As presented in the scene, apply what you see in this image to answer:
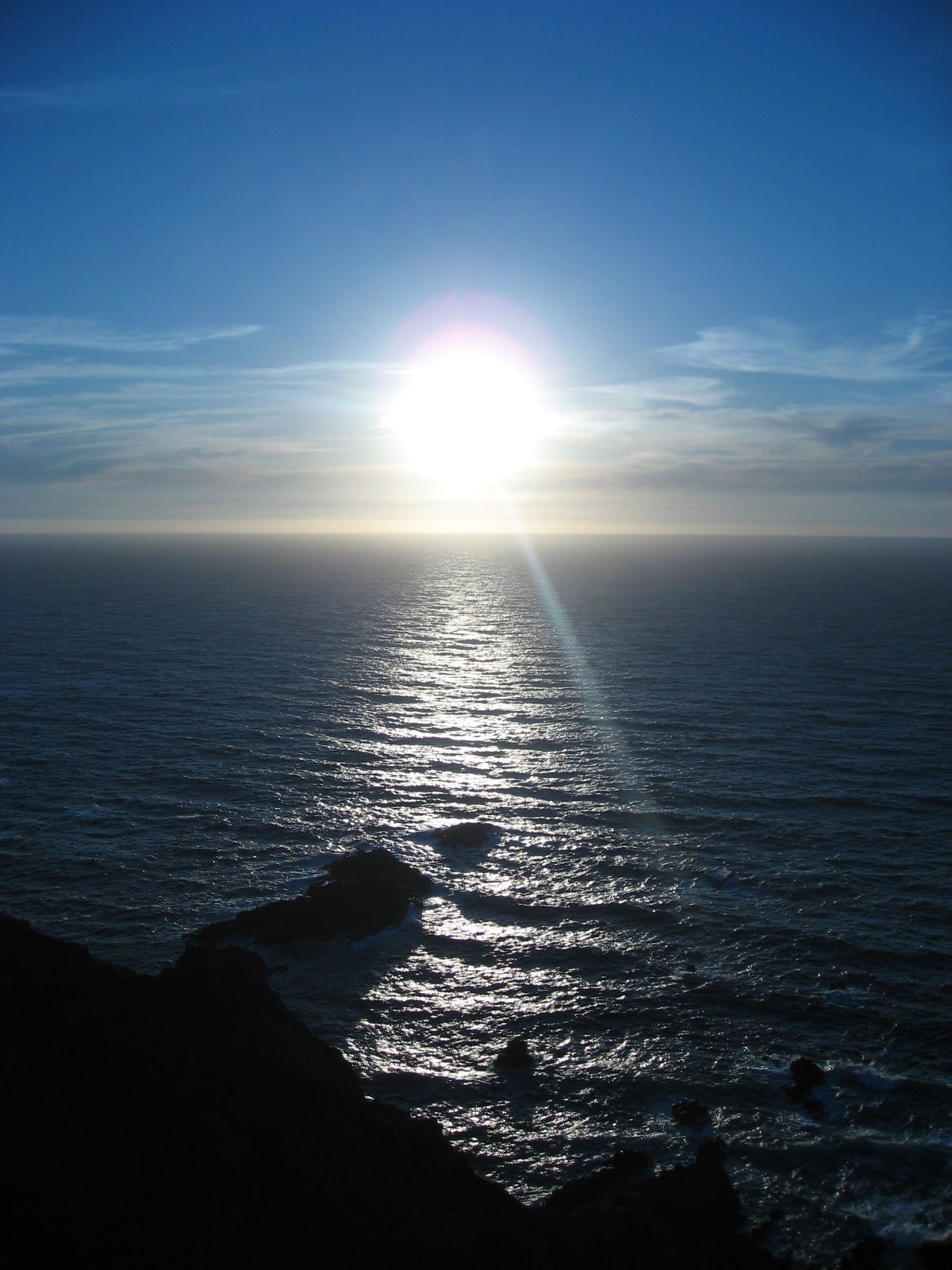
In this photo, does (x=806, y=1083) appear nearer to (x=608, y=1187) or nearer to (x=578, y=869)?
(x=608, y=1187)

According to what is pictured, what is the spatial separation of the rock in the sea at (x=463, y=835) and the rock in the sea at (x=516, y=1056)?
577 inches

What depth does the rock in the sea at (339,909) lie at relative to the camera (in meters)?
30.8

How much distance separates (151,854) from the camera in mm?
37125

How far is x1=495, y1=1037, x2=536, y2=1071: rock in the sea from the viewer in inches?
961

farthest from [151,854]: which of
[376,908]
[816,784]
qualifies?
[816,784]

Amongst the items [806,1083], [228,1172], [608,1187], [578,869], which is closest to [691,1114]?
[608,1187]

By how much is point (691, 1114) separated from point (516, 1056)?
519 cm

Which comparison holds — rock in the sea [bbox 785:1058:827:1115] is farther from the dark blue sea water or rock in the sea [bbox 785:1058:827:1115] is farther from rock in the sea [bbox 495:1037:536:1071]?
rock in the sea [bbox 495:1037:536:1071]

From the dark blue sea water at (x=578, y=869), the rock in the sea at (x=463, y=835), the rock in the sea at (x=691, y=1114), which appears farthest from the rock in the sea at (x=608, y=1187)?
the rock in the sea at (x=463, y=835)

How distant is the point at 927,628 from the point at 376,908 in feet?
301

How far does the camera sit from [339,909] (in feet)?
105

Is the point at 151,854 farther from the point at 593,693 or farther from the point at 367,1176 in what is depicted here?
the point at 593,693

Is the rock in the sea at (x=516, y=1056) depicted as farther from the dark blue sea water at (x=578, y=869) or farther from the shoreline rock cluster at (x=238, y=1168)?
the shoreline rock cluster at (x=238, y=1168)

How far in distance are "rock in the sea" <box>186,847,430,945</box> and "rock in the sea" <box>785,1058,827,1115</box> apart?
15.0m
